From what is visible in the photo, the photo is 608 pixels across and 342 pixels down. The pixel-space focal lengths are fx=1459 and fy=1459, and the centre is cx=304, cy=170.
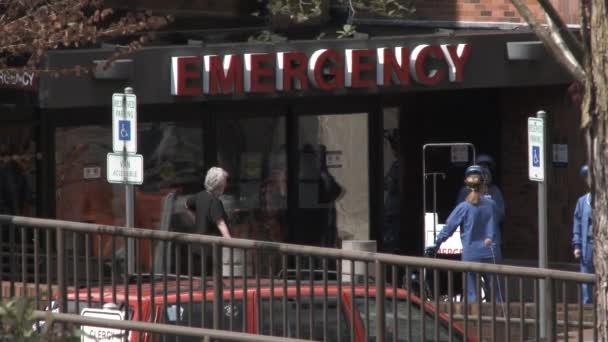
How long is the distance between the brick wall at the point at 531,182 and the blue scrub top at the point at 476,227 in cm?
401

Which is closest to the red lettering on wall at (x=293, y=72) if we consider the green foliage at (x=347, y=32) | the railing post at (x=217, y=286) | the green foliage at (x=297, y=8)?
the green foliage at (x=347, y=32)

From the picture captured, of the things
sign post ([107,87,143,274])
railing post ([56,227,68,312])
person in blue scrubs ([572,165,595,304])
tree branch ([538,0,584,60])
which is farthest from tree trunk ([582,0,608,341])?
person in blue scrubs ([572,165,595,304])

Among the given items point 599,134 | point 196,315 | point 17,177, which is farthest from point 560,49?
point 17,177

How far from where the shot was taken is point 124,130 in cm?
1159

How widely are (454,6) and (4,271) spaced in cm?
1209

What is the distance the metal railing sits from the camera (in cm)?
676

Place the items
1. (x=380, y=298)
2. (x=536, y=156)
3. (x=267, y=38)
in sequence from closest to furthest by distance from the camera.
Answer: (x=380, y=298), (x=536, y=156), (x=267, y=38)

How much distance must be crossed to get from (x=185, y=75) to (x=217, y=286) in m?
8.95

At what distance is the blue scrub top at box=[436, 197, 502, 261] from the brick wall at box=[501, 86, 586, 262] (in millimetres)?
4010

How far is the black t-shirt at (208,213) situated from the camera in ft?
40.6

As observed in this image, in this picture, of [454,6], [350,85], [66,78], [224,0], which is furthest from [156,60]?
[454,6]

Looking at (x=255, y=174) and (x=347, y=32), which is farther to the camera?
(x=255, y=174)

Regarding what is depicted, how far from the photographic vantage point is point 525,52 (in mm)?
17109

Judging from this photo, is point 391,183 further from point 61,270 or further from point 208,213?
point 61,270
